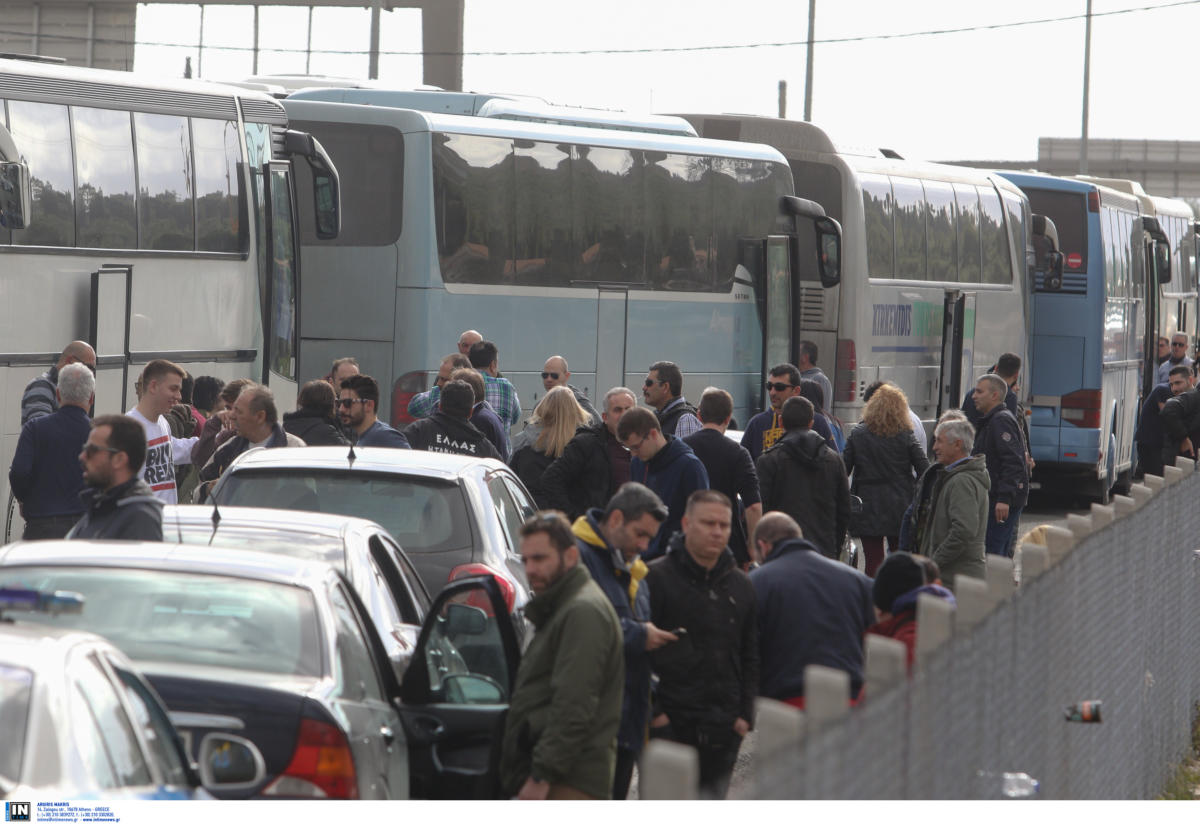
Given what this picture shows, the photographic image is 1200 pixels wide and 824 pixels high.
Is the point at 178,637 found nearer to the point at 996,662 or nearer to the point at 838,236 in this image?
the point at 996,662

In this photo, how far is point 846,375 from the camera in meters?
21.5

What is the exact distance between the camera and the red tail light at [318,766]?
5.13 metres

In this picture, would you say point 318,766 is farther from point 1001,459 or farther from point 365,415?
point 1001,459

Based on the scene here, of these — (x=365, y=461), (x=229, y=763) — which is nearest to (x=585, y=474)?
(x=365, y=461)

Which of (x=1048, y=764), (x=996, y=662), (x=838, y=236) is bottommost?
(x=1048, y=764)

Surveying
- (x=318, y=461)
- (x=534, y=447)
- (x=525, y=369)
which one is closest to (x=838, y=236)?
(x=525, y=369)

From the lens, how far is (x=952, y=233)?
24.7m

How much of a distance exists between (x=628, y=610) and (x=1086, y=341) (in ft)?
66.7

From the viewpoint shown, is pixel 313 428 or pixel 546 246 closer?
pixel 313 428

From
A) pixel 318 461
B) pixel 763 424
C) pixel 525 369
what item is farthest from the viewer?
pixel 525 369

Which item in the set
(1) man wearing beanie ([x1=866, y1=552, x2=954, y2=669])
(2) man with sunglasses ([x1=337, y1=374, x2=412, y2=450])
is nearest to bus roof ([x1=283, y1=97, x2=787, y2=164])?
(2) man with sunglasses ([x1=337, y1=374, x2=412, y2=450])

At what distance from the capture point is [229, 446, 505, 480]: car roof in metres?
8.83

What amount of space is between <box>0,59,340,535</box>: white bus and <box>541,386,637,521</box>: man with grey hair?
372 cm

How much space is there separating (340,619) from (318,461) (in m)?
3.09
